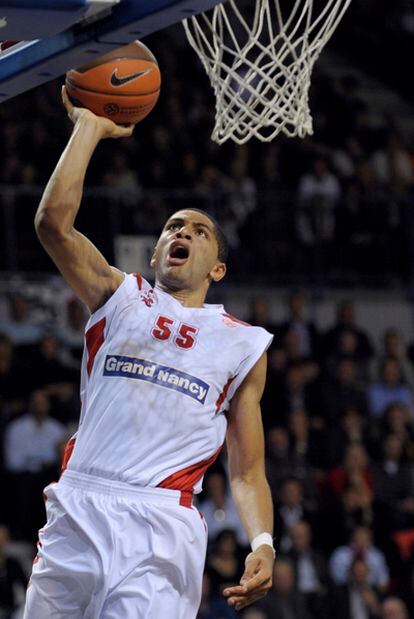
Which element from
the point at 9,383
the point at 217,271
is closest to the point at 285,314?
the point at 9,383

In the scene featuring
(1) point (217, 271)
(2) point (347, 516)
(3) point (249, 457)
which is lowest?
(2) point (347, 516)

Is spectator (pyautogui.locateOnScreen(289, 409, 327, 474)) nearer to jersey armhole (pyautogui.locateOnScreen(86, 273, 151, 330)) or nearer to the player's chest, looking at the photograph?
the player's chest

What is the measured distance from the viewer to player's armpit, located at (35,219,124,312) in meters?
4.72

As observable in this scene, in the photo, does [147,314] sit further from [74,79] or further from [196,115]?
[196,115]

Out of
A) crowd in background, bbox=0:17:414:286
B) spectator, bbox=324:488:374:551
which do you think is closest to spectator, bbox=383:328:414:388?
crowd in background, bbox=0:17:414:286

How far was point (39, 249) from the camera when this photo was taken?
12.4m

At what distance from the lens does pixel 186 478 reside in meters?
4.85

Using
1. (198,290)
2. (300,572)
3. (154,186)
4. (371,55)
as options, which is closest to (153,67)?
(198,290)

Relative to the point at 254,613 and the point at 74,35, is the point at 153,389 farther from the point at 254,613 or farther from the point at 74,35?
the point at 254,613

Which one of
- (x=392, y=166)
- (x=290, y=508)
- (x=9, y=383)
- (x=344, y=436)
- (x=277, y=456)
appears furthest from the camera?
(x=392, y=166)

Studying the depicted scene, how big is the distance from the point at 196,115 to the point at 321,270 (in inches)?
95.5

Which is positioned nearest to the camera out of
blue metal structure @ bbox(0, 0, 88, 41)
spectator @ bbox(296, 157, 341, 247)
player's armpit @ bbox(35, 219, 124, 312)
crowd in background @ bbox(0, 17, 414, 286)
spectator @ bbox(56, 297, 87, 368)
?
blue metal structure @ bbox(0, 0, 88, 41)

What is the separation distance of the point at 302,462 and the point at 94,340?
276 inches

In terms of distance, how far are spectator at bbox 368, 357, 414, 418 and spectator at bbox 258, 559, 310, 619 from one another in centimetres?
291
